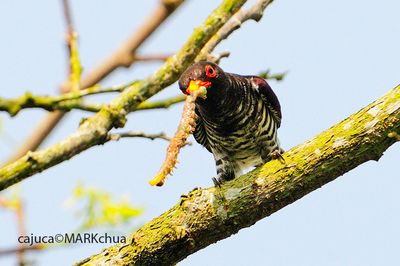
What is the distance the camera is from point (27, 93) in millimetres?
4371

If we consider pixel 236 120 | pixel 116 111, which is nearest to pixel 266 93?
pixel 236 120

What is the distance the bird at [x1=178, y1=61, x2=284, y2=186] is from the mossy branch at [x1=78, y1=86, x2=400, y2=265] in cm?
117

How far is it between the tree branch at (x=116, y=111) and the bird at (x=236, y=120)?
20.4 inches

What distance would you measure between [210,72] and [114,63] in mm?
1095

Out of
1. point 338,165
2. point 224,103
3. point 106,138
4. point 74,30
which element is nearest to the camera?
point 338,165

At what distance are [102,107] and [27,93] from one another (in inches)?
22.1

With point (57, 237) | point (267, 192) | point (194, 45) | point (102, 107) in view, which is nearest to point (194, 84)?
point (194, 45)

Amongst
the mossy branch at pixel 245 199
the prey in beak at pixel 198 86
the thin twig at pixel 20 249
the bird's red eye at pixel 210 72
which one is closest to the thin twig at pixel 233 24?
the bird's red eye at pixel 210 72

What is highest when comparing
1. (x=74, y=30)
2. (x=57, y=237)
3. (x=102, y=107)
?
(x=74, y=30)

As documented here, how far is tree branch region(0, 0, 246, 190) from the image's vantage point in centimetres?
408

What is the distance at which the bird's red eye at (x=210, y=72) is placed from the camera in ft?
17.4

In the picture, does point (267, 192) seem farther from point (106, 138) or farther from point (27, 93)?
point (27, 93)

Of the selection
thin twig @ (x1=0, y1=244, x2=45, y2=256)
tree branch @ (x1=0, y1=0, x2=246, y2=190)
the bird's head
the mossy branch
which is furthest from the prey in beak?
thin twig @ (x1=0, y1=244, x2=45, y2=256)

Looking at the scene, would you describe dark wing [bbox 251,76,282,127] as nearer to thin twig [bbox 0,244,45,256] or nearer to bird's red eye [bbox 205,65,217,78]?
bird's red eye [bbox 205,65,217,78]
